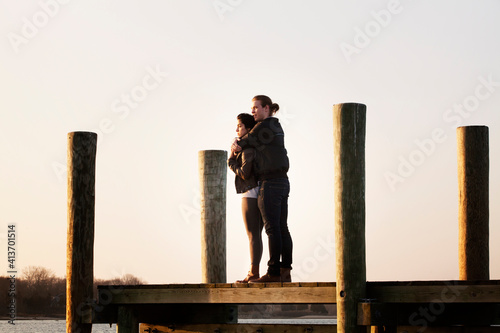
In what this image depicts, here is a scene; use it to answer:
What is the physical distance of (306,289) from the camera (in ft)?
31.2

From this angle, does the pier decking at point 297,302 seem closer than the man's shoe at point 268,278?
Yes

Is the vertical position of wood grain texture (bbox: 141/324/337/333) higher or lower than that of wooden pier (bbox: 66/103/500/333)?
lower

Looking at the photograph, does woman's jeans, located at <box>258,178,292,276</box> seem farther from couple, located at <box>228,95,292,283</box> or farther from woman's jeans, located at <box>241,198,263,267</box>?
woman's jeans, located at <box>241,198,263,267</box>

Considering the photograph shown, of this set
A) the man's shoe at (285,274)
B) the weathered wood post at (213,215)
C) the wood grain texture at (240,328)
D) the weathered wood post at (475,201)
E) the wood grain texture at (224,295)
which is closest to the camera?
the wood grain texture at (224,295)

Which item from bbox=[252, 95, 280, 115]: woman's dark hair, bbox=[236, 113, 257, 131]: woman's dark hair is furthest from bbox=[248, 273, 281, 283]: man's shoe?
bbox=[252, 95, 280, 115]: woman's dark hair

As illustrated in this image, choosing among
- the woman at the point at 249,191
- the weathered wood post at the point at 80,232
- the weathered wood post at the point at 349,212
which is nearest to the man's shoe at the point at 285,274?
the woman at the point at 249,191

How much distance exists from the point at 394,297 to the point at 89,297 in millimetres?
3625

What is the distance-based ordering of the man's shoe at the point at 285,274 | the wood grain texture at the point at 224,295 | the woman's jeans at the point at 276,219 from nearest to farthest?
the wood grain texture at the point at 224,295
the woman's jeans at the point at 276,219
the man's shoe at the point at 285,274

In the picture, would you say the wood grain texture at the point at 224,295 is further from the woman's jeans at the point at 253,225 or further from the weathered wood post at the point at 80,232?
the woman's jeans at the point at 253,225

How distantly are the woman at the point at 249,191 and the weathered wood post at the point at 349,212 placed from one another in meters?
1.32

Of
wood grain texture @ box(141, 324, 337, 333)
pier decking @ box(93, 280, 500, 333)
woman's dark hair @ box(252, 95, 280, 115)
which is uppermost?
woman's dark hair @ box(252, 95, 280, 115)

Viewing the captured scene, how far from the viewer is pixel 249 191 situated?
10.4 m

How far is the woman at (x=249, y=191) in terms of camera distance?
10.2 meters

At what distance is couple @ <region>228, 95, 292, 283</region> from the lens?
10.1 m
